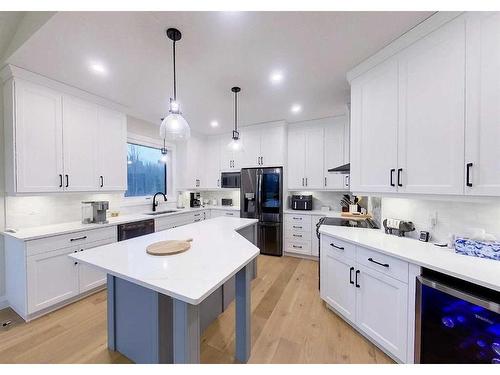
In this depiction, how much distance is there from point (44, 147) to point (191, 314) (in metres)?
2.59

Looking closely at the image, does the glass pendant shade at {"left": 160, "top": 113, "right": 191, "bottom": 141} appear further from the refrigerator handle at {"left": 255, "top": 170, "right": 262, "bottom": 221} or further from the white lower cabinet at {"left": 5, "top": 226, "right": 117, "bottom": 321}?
the refrigerator handle at {"left": 255, "top": 170, "right": 262, "bottom": 221}

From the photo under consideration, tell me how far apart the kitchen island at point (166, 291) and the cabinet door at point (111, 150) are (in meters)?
1.60

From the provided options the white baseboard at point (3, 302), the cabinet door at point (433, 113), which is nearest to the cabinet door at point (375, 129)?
the cabinet door at point (433, 113)

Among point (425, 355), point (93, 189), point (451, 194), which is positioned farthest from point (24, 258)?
point (451, 194)

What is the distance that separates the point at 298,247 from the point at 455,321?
8.56 feet

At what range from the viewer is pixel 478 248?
1415 millimetres

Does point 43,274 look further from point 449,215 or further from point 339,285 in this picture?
point 449,215

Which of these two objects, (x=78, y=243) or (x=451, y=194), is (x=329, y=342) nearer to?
(x=451, y=194)

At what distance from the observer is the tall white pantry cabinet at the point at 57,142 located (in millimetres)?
2098

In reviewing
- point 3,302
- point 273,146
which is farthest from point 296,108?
point 3,302

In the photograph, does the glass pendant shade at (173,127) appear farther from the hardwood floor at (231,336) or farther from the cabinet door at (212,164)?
the cabinet door at (212,164)

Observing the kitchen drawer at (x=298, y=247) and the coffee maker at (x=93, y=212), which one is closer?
the coffee maker at (x=93, y=212)

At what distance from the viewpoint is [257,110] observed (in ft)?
10.9
